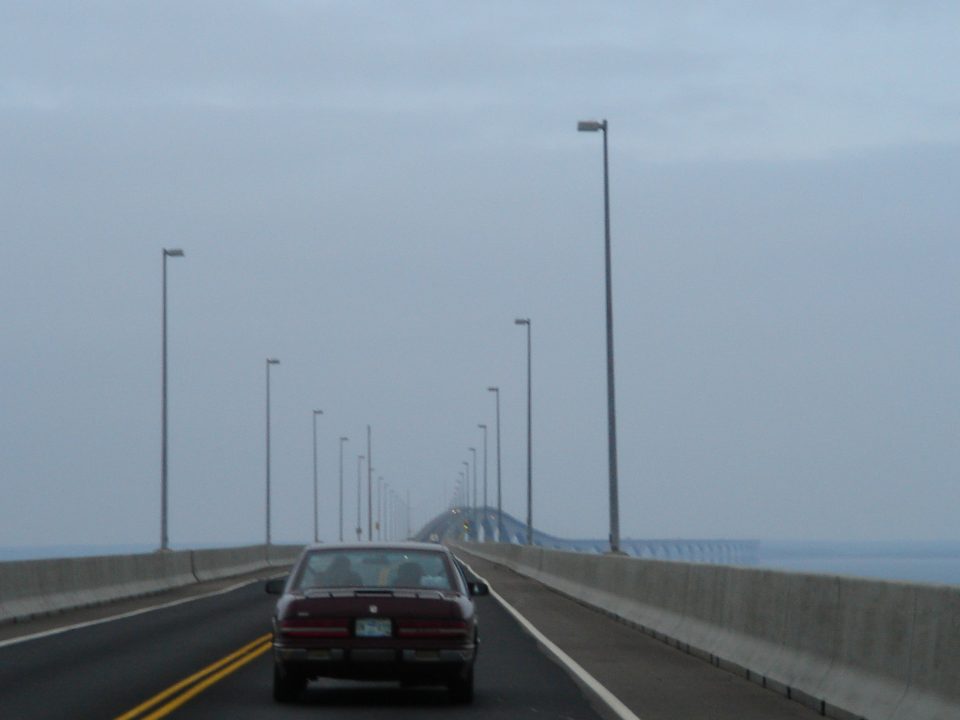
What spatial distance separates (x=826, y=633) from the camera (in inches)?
568

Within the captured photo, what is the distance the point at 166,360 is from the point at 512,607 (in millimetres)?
22243

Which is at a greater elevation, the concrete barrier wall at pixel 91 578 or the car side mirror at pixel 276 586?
the car side mirror at pixel 276 586

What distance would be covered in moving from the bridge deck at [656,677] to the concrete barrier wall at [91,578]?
8198 mm

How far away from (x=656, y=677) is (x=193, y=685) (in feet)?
14.9

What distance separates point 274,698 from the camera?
15328mm

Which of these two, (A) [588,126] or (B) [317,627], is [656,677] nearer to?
(B) [317,627]

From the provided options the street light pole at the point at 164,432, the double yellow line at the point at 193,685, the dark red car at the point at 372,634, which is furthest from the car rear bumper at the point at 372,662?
the street light pole at the point at 164,432

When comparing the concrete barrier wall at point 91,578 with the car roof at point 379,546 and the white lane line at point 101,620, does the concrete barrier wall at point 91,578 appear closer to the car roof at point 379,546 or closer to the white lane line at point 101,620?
the white lane line at point 101,620

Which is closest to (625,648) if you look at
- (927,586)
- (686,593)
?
(686,593)

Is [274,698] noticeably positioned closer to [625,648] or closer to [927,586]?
[927,586]

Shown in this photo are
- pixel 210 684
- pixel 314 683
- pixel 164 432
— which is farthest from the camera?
pixel 164 432

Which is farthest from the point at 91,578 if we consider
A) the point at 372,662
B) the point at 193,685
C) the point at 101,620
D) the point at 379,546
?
the point at 372,662

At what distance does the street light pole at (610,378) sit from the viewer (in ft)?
121

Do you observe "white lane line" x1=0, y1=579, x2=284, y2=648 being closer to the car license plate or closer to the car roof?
the car roof
